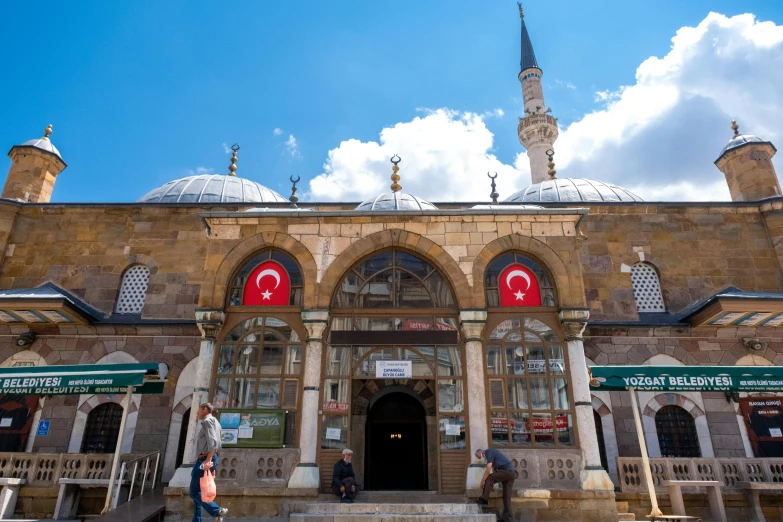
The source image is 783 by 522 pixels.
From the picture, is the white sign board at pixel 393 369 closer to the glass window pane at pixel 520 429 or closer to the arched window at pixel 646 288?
the glass window pane at pixel 520 429

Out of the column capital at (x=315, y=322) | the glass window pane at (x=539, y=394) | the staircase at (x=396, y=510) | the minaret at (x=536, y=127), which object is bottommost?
the staircase at (x=396, y=510)

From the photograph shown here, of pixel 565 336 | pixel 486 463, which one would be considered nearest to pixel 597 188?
pixel 565 336

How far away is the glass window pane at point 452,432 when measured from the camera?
815 cm

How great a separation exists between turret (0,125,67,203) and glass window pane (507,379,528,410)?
13.5 m

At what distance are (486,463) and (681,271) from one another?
771 centimetres

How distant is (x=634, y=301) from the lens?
38.4 feet

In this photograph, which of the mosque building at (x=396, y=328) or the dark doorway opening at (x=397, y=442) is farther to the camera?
the dark doorway opening at (x=397, y=442)

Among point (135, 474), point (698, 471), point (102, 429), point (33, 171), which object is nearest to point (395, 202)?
point (135, 474)

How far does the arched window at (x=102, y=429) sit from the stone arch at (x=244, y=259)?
14.6 ft

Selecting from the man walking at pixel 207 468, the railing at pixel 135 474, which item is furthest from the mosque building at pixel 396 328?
the man walking at pixel 207 468

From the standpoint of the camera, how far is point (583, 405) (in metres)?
8.05

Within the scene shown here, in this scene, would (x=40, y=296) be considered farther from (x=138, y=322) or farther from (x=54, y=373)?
(x=54, y=373)

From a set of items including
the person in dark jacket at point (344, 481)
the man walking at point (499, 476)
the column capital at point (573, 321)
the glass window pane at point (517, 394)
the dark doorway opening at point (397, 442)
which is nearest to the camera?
the man walking at point (499, 476)

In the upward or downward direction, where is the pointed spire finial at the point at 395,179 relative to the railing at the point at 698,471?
upward
